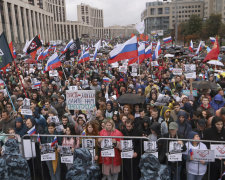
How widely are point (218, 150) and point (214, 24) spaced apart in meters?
44.6

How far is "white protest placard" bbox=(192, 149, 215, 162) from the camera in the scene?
4016 millimetres

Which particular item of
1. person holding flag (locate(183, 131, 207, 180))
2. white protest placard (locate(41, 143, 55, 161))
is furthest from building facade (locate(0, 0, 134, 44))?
person holding flag (locate(183, 131, 207, 180))

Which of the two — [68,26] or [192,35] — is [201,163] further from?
[68,26]

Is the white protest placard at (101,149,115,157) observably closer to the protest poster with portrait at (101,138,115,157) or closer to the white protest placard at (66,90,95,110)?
the protest poster with portrait at (101,138,115,157)

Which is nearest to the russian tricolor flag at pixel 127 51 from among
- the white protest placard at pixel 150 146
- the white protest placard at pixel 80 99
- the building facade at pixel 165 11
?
the white protest placard at pixel 80 99

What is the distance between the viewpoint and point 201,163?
419cm

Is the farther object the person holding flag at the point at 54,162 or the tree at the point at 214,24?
the tree at the point at 214,24

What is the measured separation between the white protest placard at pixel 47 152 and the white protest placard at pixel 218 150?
10.1 ft

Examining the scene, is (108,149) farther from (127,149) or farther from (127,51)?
(127,51)

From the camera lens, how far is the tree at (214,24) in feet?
140

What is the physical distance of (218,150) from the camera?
4070 mm

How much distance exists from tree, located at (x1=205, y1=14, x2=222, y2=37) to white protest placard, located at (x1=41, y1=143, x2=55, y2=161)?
45678 millimetres

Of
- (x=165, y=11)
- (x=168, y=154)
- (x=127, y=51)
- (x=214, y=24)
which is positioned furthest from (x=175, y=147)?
(x=165, y=11)

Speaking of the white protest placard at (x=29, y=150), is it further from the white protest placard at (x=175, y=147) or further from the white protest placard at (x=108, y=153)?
the white protest placard at (x=175, y=147)
